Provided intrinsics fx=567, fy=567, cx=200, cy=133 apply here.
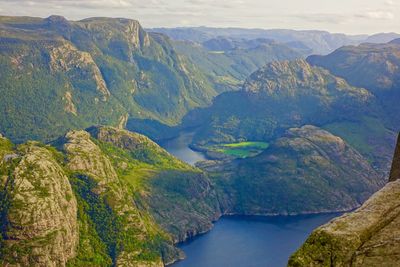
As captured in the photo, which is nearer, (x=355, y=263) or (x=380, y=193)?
(x=355, y=263)

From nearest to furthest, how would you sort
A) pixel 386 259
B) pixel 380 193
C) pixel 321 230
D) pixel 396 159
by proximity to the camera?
pixel 386 259 < pixel 321 230 < pixel 380 193 < pixel 396 159

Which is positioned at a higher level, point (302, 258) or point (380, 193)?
point (380, 193)

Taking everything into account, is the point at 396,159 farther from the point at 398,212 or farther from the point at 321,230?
the point at 321,230

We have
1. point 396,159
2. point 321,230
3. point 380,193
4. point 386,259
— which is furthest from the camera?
point 396,159

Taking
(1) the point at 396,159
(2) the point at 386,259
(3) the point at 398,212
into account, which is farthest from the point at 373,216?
(1) the point at 396,159

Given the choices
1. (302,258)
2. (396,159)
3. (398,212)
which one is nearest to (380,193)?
(398,212)

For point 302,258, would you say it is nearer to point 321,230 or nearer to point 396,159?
point 321,230
